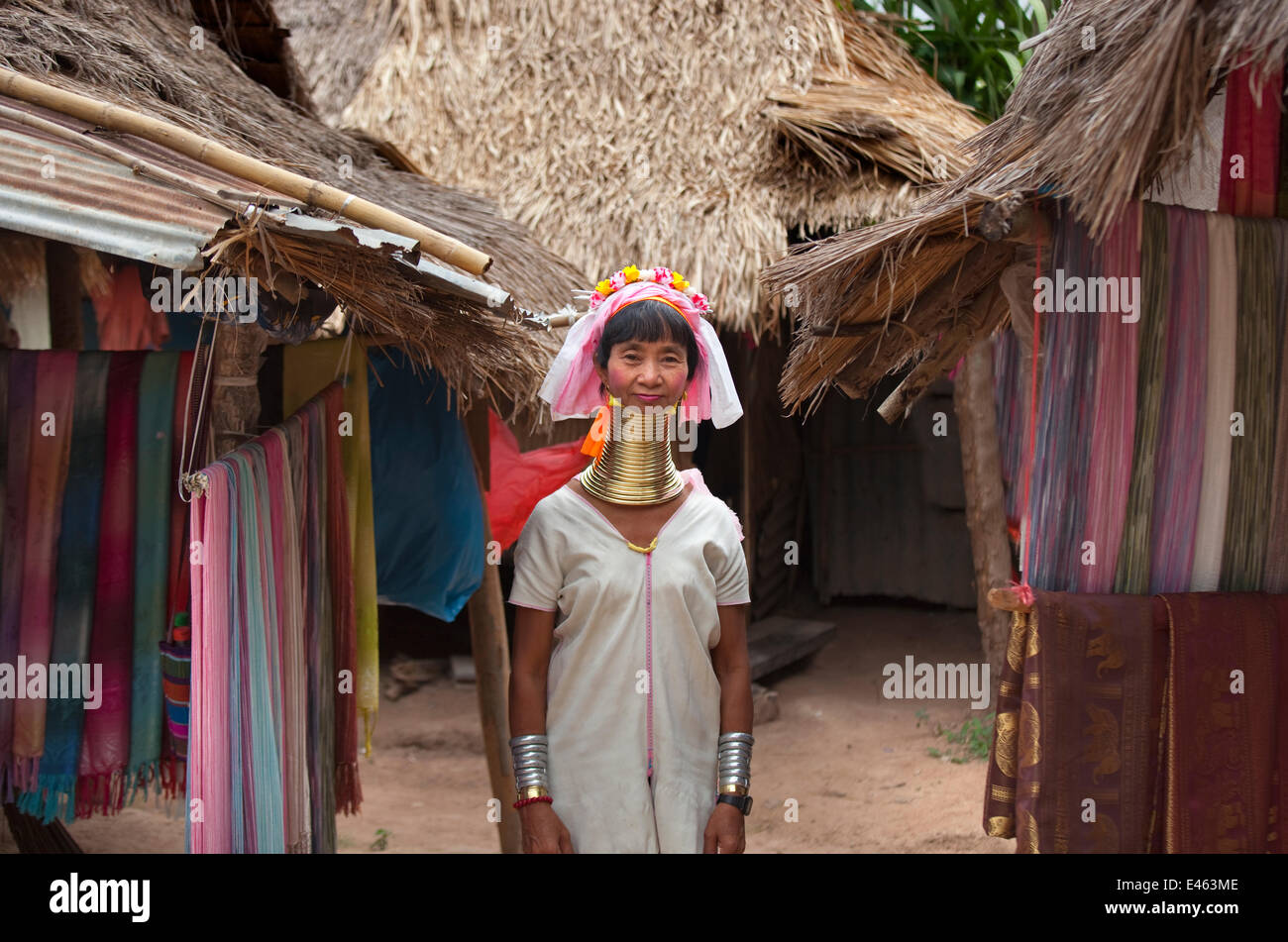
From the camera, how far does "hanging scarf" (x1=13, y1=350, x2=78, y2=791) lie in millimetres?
3113

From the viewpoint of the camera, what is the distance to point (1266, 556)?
2447mm

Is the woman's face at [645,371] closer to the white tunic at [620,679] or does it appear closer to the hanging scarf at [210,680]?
the white tunic at [620,679]

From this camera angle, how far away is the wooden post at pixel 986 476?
6418mm

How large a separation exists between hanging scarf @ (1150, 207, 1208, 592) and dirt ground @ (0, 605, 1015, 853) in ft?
11.1

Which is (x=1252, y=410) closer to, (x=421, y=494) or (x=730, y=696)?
(x=730, y=696)

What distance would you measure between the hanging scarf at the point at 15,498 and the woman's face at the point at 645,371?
5.50 ft

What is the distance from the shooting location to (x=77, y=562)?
124 inches

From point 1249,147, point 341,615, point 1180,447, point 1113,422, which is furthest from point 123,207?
point 1249,147

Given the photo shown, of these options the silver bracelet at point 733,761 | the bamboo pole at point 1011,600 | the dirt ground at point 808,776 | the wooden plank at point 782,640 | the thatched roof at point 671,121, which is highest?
the thatched roof at point 671,121

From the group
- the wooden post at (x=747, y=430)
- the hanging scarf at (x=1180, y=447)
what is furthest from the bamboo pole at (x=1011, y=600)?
the wooden post at (x=747, y=430)

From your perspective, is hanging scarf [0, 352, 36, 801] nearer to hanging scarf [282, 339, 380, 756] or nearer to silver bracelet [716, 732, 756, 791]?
hanging scarf [282, 339, 380, 756]

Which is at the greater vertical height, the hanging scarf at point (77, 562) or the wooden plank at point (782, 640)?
the hanging scarf at point (77, 562)

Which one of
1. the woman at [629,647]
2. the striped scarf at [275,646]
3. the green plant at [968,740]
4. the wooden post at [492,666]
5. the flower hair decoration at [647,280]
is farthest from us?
the green plant at [968,740]
